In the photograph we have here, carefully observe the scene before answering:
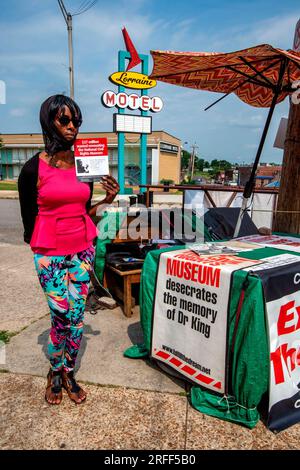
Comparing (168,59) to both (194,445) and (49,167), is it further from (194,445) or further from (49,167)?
(194,445)

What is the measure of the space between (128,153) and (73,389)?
41.0 m

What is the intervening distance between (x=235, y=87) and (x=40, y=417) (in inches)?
174

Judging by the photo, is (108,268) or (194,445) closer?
(194,445)

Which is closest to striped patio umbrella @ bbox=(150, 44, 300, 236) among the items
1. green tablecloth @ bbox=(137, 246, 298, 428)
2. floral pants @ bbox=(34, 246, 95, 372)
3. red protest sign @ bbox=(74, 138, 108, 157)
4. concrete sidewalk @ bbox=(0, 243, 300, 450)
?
red protest sign @ bbox=(74, 138, 108, 157)

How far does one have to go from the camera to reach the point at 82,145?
7.12ft

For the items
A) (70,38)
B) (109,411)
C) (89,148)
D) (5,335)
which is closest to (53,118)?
(89,148)

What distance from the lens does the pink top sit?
2162 mm

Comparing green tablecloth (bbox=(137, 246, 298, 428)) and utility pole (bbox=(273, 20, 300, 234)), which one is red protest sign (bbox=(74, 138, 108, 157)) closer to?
green tablecloth (bbox=(137, 246, 298, 428))

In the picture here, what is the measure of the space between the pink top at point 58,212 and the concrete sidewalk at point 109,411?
113cm

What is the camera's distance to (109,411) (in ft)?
7.77

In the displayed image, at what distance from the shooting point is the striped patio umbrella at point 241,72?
3.20 metres

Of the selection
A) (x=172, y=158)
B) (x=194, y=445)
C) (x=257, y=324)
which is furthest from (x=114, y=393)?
(x=172, y=158)

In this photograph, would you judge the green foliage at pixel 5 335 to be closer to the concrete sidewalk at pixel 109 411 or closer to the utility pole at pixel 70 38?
the concrete sidewalk at pixel 109 411

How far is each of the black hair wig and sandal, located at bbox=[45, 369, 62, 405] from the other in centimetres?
160
